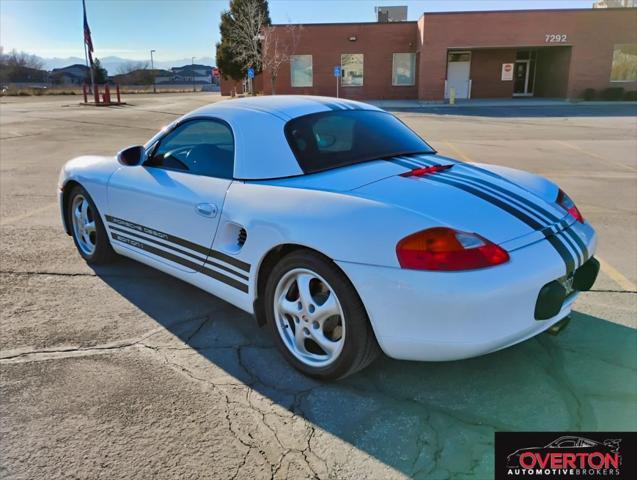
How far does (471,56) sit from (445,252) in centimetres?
3433

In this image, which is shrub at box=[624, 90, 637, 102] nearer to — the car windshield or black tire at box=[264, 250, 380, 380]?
the car windshield

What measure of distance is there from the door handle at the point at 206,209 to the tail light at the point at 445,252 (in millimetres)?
1295

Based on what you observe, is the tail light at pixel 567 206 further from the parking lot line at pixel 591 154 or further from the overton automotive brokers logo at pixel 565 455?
the parking lot line at pixel 591 154

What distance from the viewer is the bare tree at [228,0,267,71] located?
3997 centimetres

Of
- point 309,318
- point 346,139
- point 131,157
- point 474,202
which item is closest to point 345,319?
point 309,318

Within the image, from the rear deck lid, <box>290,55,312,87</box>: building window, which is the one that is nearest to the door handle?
the rear deck lid

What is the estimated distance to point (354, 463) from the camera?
2264 mm

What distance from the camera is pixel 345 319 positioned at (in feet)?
8.49

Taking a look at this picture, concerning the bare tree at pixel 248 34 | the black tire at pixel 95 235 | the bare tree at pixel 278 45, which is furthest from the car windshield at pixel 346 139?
the bare tree at pixel 248 34

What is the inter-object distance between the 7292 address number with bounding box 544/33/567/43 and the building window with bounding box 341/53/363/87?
1108 cm

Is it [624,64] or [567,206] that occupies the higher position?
[624,64]

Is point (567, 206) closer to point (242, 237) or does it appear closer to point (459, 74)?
point (242, 237)

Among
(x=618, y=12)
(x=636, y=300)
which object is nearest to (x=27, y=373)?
(x=636, y=300)

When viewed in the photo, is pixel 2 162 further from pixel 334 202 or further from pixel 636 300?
pixel 636 300
